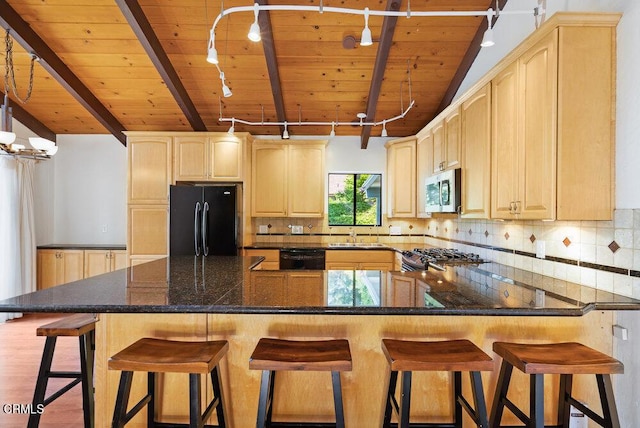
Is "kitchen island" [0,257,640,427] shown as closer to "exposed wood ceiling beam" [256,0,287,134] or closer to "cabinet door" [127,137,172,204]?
"exposed wood ceiling beam" [256,0,287,134]

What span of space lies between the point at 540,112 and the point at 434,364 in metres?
1.56

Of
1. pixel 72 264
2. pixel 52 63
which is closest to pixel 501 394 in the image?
pixel 52 63

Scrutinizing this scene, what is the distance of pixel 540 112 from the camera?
6.78ft

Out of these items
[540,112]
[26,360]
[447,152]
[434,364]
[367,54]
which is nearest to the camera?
[434,364]

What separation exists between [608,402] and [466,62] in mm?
3369

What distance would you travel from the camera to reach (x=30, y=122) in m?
4.97

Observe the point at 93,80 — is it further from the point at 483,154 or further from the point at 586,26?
the point at 586,26

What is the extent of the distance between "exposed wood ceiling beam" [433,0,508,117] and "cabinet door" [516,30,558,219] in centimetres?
151

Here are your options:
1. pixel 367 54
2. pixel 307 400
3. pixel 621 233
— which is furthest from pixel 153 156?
pixel 621 233

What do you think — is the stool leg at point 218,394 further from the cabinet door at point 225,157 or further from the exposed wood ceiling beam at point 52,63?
the exposed wood ceiling beam at point 52,63

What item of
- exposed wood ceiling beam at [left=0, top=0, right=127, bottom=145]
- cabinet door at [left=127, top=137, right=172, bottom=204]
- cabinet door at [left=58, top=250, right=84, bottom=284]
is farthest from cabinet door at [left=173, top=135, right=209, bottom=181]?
cabinet door at [left=58, top=250, right=84, bottom=284]

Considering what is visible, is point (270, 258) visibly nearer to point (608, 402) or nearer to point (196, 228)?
Result: point (196, 228)

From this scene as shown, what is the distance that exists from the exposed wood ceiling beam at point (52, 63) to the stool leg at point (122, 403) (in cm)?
360

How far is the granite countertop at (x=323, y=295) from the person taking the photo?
1.55 m
